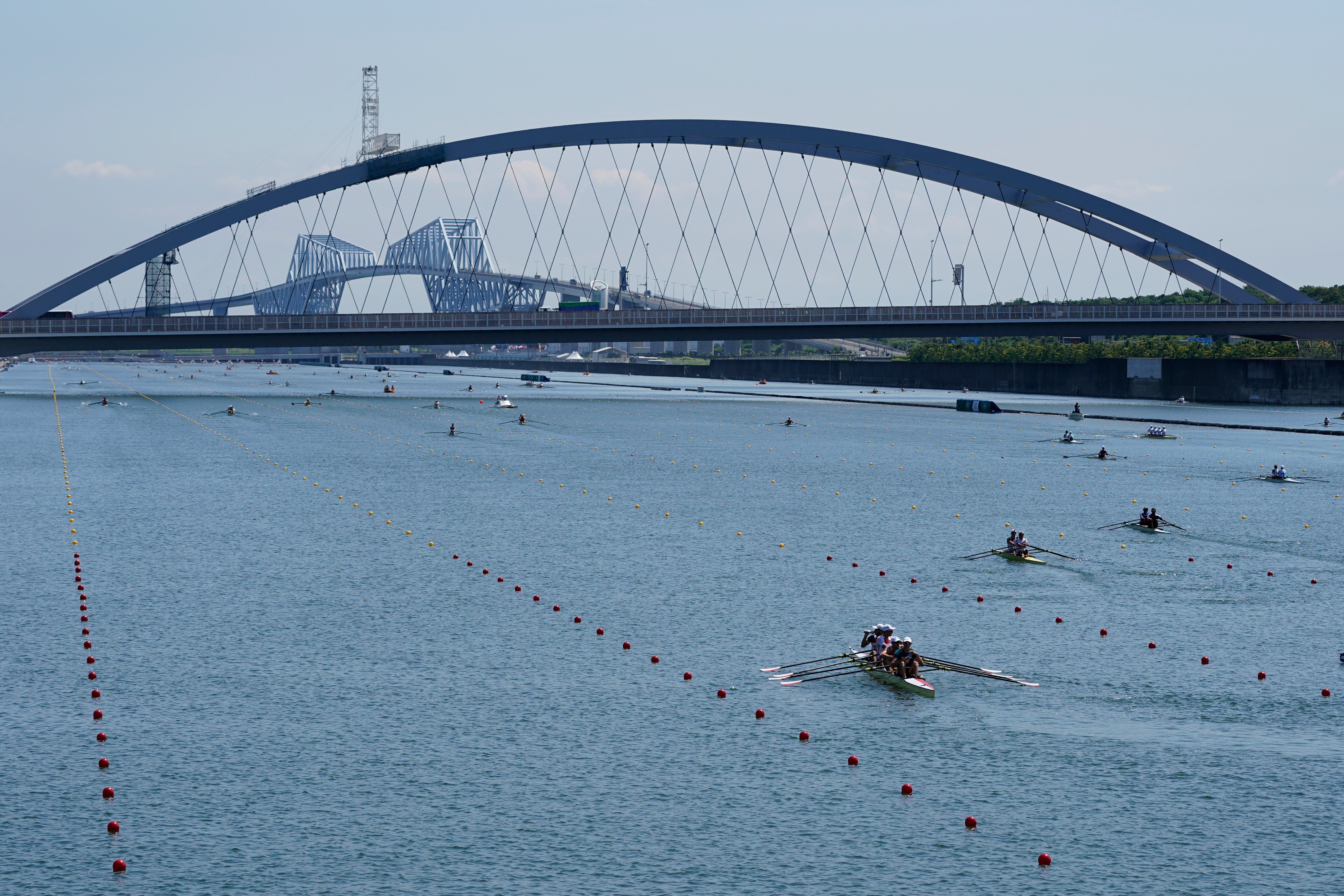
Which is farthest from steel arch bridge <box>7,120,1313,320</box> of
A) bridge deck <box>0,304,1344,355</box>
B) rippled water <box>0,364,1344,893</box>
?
rippled water <box>0,364,1344,893</box>

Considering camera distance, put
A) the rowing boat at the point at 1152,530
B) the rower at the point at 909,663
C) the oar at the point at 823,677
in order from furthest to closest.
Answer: the rowing boat at the point at 1152,530 → the oar at the point at 823,677 → the rower at the point at 909,663

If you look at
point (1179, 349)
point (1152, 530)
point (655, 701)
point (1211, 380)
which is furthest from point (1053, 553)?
point (1179, 349)

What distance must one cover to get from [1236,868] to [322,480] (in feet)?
173

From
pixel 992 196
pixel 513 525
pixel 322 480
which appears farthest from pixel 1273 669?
pixel 992 196

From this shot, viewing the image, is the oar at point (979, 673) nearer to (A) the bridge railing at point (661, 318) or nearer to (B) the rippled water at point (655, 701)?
(B) the rippled water at point (655, 701)

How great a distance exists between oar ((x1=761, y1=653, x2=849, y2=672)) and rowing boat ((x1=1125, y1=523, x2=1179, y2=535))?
24371 mm

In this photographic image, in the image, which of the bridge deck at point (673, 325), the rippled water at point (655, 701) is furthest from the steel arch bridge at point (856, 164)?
the rippled water at point (655, 701)

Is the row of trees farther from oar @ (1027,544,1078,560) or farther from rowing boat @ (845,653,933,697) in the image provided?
rowing boat @ (845,653,933,697)

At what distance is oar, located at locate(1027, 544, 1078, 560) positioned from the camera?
40781mm

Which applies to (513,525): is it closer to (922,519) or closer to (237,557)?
(237,557)

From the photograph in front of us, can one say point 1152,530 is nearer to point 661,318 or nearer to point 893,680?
point 893,680

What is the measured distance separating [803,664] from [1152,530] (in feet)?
83.1

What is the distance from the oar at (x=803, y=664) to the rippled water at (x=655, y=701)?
1.13 feet

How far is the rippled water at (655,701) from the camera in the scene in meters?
17.2
